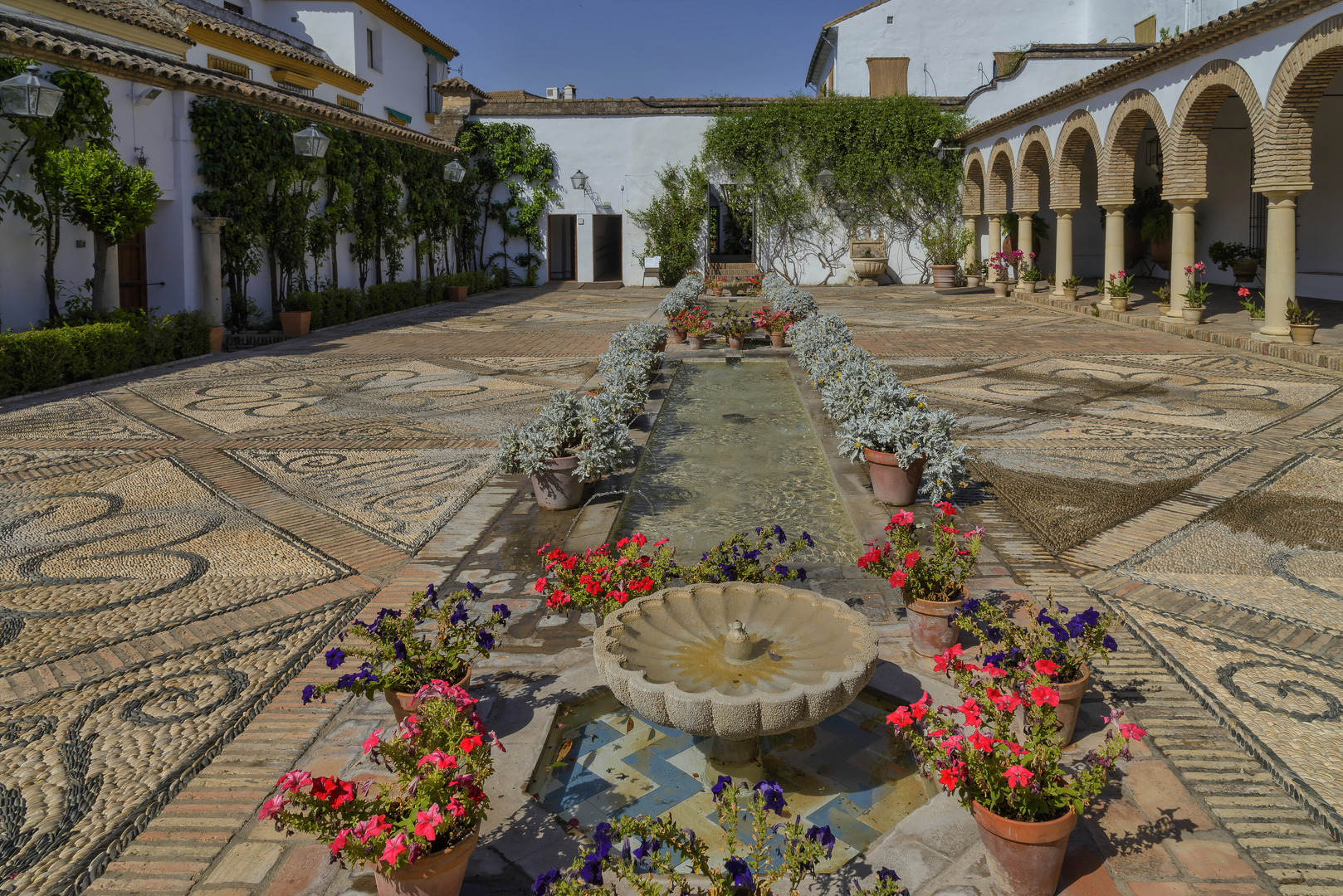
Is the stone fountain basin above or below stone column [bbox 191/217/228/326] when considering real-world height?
below

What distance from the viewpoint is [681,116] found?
2684 cm

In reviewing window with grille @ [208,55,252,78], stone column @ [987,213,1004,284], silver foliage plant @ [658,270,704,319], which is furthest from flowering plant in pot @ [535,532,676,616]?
stone column @ [987,213,1004,284]

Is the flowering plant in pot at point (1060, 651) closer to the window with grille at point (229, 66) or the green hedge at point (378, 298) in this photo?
the green hedge at point (378, 298)

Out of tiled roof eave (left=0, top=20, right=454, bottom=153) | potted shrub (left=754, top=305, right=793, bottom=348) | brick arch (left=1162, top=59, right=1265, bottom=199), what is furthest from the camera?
potted shrub (left=754, top=305, right=793, bottom=348)

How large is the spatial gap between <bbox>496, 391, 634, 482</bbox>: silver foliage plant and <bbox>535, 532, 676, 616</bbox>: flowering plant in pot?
1.93 meters

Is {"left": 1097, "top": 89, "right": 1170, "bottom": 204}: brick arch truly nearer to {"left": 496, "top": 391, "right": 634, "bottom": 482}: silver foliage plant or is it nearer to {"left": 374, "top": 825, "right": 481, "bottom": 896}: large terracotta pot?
{"left": 496, "top": 391, "right": 634, "bottom": 482}: silver foliage plant

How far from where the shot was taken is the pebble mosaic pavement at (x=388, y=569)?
2.99m

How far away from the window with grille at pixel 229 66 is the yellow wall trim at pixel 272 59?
0.20 m

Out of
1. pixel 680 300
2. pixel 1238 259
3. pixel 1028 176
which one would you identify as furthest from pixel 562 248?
pixel 1238 259

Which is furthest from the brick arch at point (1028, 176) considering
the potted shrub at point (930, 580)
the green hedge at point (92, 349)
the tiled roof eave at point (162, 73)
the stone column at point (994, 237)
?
the potted shrub at point (930, 580)

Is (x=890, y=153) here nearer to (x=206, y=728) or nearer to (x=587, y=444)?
(x=587, y=444)

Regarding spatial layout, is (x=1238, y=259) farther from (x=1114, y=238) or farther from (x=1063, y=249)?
(x=1114, y=238)

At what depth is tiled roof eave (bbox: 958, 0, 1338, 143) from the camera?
11.4 metres

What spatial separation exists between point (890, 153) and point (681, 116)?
18.8ft
